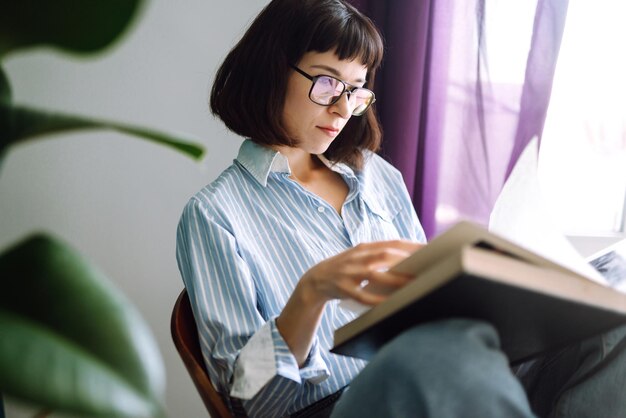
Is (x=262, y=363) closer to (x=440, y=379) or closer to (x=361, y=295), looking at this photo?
(x=361, y=295)

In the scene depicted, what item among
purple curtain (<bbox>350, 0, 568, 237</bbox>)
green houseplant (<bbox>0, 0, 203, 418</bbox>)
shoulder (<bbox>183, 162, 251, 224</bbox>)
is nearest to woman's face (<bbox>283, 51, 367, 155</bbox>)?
shoulder (<bbox>183, 162, 251, 224</bbox>)

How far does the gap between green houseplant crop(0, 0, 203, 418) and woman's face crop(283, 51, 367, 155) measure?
723mm

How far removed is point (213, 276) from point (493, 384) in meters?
0.51

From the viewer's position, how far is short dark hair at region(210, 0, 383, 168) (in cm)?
104

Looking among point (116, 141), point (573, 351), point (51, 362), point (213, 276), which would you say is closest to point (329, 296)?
point (213, 276)

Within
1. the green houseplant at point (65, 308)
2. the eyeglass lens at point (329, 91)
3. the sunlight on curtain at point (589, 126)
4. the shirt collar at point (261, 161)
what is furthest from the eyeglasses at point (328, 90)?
the green houseplant at point (65, 308)

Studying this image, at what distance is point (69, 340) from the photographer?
0.31 meters

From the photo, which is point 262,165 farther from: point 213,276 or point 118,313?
point 118,313

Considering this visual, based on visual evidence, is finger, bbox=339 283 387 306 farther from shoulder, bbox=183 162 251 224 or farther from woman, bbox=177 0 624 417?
shoulder, bbox=183 162 251 224

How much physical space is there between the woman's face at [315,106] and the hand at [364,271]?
1.36 feet

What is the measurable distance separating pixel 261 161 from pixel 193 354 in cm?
39

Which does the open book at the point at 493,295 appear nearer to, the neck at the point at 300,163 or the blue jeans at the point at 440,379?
the blue jeans at the point at 440,379

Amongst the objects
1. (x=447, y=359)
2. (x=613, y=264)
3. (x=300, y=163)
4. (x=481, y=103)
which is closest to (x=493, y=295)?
(x=447, y=359)

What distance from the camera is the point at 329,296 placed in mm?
758
